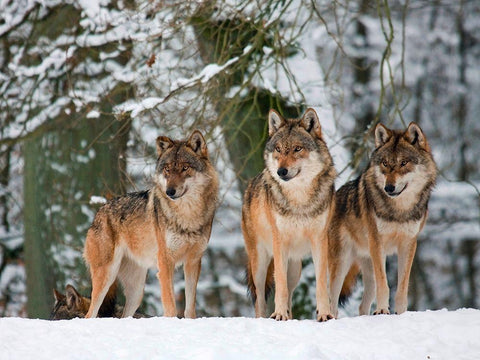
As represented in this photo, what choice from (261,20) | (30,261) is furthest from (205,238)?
(30,261)

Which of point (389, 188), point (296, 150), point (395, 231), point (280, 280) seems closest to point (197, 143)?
point (296, 150)

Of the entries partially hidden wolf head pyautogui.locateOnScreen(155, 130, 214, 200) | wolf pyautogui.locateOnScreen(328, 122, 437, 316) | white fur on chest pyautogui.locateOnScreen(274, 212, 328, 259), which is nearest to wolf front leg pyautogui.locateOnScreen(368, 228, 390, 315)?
wolf pyautogui.locateOnScreen(328, 122, 437, 316)

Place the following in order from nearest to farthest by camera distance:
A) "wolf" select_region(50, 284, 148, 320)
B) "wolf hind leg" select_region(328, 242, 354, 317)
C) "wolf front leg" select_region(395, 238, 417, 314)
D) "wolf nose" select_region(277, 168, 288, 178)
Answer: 1. "wolf nose" select_region(277, 168, 288, 178)
2. "wolf front leg" select_region(395, 238, 417, 314)
3. "wolf hind leg" select_region(328, 242, 354, 317)
4. "wolf" select_region(50, 284, 148, 320)

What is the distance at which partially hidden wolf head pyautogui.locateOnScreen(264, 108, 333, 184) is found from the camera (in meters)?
6.06

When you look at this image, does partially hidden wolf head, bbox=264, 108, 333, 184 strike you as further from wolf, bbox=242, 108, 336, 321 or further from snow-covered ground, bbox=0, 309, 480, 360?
snow-covered ground, bbox=0, 309, 480, 360

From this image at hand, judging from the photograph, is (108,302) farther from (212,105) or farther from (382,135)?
(382,135)

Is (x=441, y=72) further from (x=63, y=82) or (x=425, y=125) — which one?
(x=63, y=82)

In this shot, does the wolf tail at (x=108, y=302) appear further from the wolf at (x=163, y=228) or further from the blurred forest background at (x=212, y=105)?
the blurred forest background at (x=212, y=105)

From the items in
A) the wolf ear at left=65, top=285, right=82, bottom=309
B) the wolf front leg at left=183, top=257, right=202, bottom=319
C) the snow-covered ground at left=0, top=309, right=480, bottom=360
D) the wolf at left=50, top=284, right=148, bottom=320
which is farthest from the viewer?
the wolf ear at left=65, top=285, right=82, bottom=309

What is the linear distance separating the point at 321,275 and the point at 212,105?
11.8 ft

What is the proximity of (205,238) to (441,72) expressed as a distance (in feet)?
28.9

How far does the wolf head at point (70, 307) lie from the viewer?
7855 millimetres

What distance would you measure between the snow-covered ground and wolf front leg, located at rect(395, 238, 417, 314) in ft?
2.02

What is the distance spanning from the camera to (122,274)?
7.57 meters
